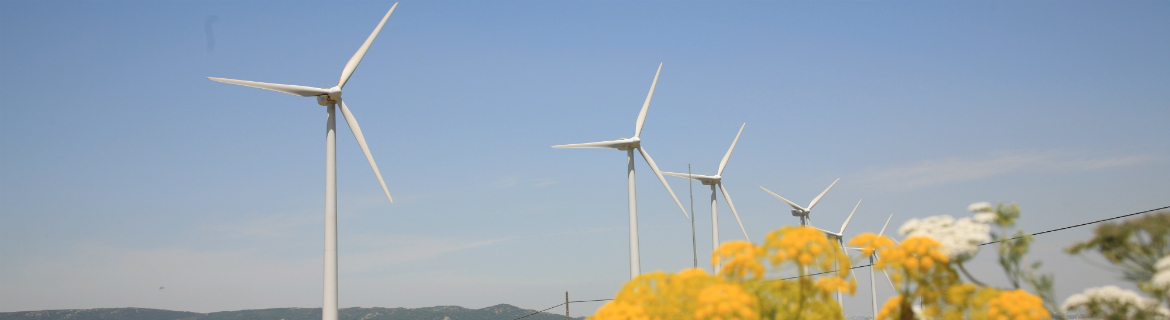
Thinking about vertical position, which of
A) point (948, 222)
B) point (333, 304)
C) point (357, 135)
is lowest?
point (333, 304)

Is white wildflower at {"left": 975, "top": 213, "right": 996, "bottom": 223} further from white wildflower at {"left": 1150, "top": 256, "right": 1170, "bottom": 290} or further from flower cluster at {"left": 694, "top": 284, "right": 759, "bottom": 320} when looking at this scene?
flower cluster at {"left": 694, "top": 284, "right": 759, "bottom": 320}

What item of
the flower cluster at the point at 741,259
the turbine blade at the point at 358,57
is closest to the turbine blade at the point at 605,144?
the turbine blade at the point at 358,57

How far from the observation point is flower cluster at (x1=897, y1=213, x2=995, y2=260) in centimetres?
1486

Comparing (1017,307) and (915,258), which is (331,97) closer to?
(915,258)

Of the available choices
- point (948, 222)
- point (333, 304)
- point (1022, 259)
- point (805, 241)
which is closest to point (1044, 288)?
point (1022, 259)

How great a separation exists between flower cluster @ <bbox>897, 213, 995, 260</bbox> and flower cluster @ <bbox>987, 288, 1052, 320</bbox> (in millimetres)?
1066

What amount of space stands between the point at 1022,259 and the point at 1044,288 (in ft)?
2.11

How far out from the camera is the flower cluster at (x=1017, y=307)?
44.7 ft

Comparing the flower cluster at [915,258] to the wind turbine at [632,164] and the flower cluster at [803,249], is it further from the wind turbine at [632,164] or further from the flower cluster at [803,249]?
the wind turbine at [632,164]

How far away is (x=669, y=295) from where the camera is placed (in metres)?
16.3

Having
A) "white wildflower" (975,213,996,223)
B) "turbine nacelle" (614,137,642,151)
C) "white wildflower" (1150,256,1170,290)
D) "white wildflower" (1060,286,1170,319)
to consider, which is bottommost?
"white wildflower" (1060,286,1170,319)

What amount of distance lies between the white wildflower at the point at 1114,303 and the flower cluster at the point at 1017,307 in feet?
3.26

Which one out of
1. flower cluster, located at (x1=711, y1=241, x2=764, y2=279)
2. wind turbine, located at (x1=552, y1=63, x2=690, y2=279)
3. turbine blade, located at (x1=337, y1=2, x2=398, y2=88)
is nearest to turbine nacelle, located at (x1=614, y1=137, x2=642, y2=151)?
wind turbine, located at (x1=552, y1=63, x2=690, y2=279)

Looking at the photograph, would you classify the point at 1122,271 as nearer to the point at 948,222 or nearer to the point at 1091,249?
the point at 1091,249
